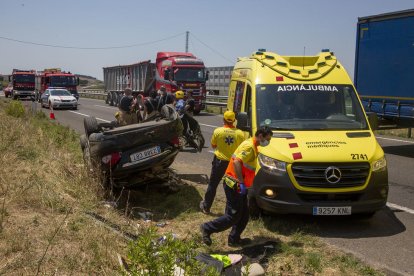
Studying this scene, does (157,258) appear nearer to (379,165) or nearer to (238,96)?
(379,165)

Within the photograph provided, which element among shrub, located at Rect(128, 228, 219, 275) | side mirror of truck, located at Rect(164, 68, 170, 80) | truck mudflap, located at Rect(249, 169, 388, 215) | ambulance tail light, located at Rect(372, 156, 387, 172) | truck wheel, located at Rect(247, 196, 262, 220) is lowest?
truck wheel, located at Rect(247, 196, 262, 220)

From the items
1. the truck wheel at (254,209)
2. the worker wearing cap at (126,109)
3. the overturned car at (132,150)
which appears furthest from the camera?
the worker wearing cap at (126,109)

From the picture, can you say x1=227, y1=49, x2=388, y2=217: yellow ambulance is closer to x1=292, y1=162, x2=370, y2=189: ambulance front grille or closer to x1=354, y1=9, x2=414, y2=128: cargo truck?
x1=292, y1=162, x2=370, y2=189: ambulance front grille

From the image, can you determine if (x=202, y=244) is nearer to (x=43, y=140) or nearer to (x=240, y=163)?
(x=240, y=163)

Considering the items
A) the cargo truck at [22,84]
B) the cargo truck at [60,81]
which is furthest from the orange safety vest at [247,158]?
the cargo truck at [22,84]

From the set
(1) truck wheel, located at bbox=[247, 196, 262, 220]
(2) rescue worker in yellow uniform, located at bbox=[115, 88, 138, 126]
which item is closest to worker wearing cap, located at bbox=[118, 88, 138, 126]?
(2) rescue worker in yellow uniform, located at bbox=[115, 88, 138, 126]

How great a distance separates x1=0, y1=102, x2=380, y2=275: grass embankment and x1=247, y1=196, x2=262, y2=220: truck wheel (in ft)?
0.52

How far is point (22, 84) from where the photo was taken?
45781 millimetres

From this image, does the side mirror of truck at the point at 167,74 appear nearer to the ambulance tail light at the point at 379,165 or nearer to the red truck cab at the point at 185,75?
the red truck cab at the point at 185,75

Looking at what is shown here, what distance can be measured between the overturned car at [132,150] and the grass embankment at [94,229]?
13.8 inches

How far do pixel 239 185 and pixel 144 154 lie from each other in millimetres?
2074

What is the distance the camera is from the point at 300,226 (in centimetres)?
643

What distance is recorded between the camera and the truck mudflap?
612 cm

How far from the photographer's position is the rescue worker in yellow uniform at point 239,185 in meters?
5.45
